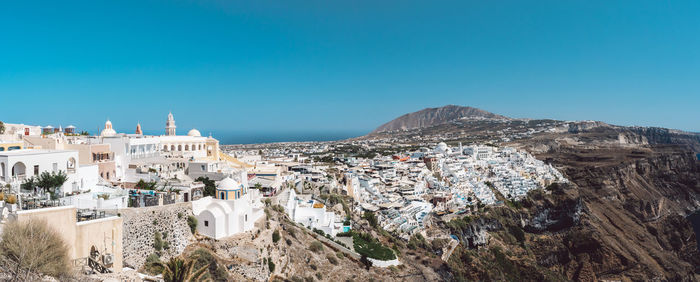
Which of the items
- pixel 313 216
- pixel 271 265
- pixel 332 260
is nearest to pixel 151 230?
pixel 271 265

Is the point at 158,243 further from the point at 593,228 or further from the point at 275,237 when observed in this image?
the point at 593,228

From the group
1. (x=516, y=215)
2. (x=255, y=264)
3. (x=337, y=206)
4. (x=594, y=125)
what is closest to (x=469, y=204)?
(x=516, y=215)

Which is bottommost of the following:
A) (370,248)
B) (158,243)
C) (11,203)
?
(370,248)

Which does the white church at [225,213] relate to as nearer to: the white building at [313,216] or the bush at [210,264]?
the bush at [210,264]

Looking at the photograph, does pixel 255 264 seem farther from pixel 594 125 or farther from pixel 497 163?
pixel 594 125

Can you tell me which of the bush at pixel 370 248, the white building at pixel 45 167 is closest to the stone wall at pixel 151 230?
the white building at pixel 45 167

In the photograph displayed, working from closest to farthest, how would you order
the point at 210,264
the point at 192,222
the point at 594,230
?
the point at 210,264
the point at 192,222
the point at 594,230
